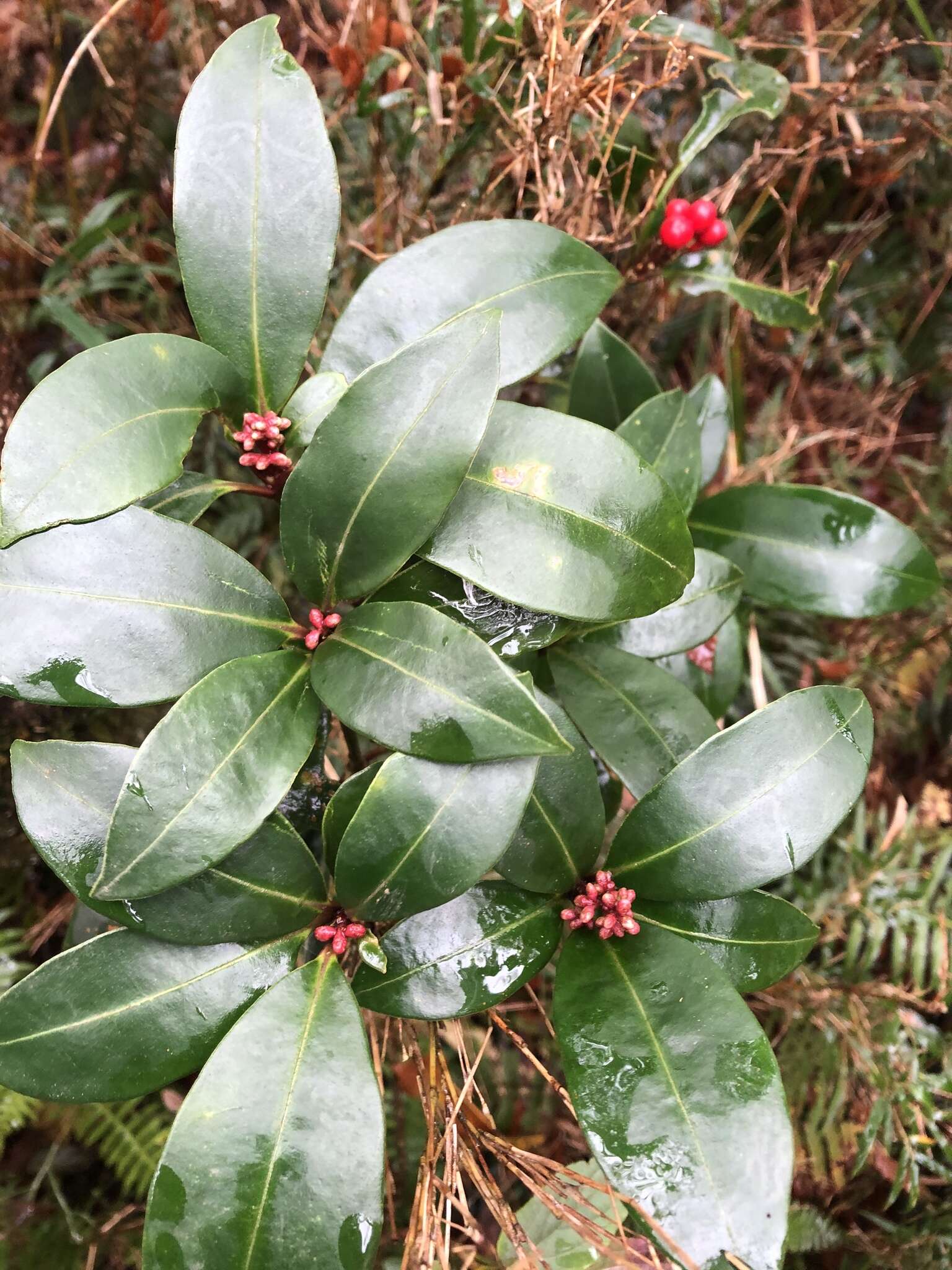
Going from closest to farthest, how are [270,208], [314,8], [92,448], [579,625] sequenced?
[92,448], [270,208], [579,625], [314,8]

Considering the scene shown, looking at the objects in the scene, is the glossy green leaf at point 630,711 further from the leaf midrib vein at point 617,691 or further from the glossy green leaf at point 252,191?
the glossy green leaf at point 252,191

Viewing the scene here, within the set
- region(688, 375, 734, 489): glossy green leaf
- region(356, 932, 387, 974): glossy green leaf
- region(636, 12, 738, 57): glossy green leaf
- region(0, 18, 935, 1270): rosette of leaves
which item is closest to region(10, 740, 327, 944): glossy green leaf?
region(0, 18, 935, 1270): rosette of leaves

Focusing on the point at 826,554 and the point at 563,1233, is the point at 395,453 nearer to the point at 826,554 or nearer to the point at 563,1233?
the point at 826,554

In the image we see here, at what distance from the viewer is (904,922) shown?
1.42m

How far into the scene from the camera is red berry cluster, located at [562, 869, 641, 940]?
2.72ft

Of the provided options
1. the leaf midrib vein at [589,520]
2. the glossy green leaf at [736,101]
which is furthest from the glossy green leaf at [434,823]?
the glossy green leaf at [736,101]

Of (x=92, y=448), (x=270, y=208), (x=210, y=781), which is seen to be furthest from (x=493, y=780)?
(x=270, y=208)

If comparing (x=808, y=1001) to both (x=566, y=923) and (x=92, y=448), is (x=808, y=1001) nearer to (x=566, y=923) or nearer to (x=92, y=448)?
(x=566, y=923)

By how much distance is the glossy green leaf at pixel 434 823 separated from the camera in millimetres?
684

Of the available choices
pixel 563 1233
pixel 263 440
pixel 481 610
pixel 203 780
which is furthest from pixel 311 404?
pixel 563 1233

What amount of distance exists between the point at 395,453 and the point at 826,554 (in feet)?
2.18

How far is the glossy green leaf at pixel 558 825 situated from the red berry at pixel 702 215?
0.65 m

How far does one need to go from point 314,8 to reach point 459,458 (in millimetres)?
1064

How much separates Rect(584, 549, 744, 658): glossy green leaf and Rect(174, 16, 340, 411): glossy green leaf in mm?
487
